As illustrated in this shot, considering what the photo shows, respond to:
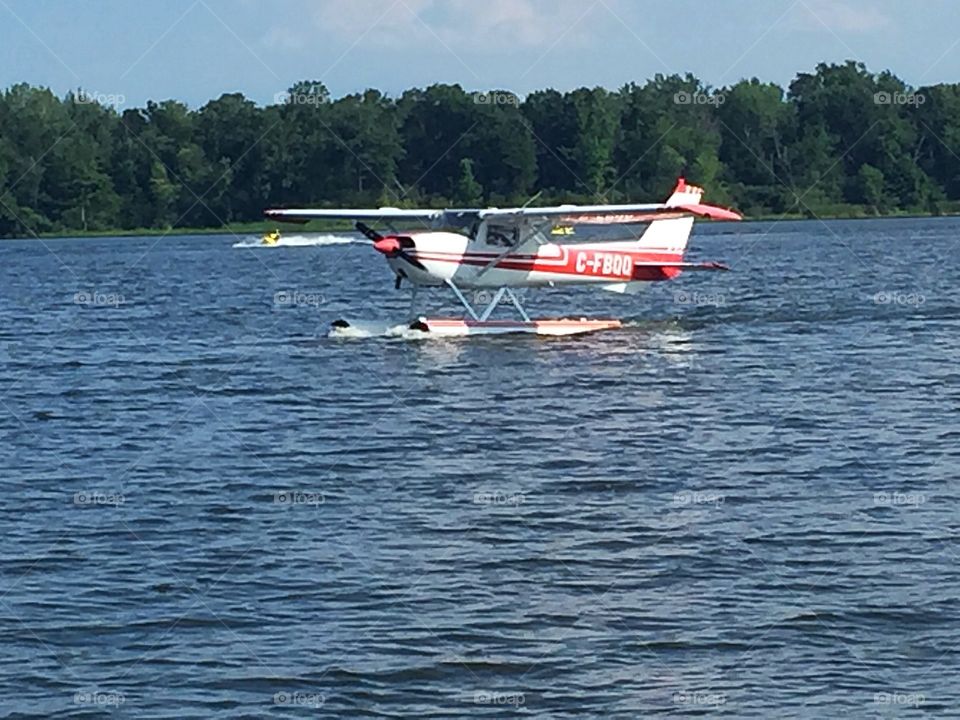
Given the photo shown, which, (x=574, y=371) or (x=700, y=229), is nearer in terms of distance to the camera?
(x=574, y=371)

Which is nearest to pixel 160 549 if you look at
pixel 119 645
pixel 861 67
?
pixel 119 645

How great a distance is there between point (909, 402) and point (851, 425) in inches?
84.4

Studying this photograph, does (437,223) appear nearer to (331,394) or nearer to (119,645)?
(331,394)

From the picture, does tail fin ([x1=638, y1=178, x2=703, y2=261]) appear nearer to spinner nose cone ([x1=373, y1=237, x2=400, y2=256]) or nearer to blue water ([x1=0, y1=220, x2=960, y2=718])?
blue water ([x1=0, y1=220, x2=960, y2=718])

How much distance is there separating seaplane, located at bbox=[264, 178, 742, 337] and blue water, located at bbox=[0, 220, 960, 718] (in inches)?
32.9

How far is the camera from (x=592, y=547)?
512 inches

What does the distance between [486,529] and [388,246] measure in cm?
1212

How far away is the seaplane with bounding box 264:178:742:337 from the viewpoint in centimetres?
2608

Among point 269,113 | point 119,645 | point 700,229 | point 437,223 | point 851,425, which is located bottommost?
point 119,645

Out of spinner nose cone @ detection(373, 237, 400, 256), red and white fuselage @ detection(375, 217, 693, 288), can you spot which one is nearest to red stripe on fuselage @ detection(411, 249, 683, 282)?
red and white fuselage @ detection(375, 217, 693, 288)

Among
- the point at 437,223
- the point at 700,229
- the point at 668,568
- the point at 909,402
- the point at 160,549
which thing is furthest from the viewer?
the point at 700,229

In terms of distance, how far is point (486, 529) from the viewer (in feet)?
44.7

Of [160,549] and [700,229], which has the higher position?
[700,229]

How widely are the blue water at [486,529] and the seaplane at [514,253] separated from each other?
84 cm
